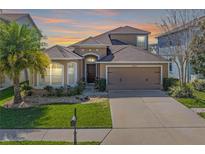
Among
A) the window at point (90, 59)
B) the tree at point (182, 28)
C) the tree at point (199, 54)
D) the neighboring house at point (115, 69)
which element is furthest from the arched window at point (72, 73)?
the tree at point (199, 54)

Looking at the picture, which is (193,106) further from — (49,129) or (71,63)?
(71,63)

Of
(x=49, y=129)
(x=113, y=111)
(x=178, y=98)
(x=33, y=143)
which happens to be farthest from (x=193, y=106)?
(x=33, y=143)

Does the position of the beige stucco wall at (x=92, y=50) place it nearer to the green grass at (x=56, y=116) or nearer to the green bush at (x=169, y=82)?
the green bush at (x=169, y=82)

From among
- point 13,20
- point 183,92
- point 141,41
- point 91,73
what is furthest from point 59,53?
point 141,41

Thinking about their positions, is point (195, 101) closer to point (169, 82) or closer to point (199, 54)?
point (199, 54)

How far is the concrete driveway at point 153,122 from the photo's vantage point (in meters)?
9.36

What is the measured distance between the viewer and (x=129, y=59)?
65.3 feet

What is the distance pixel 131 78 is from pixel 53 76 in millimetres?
5369

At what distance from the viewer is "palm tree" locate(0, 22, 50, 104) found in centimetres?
1430

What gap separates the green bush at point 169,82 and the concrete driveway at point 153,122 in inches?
99.7

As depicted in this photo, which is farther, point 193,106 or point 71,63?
point 71,63

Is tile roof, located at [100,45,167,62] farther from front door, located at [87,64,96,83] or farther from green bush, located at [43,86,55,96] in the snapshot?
green bush, located at [43,86,55,96]
